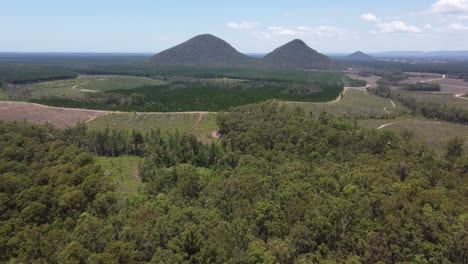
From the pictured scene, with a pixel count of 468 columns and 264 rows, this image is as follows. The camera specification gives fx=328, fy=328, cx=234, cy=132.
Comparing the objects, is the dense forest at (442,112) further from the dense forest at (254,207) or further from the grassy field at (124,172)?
the grassy field at (124,172)

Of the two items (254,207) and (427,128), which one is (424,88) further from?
(254,207)

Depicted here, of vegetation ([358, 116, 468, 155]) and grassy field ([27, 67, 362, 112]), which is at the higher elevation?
grassy field ([27, 67, 362, 112])

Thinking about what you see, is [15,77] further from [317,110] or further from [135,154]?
[317,110]

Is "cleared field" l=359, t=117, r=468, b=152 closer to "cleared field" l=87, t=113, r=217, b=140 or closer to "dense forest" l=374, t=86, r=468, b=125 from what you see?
"dense forest" l=374, t=86, r=468, b=125

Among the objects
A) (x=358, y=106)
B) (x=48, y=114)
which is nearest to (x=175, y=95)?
(x=48, y=114)

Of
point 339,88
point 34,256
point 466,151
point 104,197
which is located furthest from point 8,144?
point 339,88

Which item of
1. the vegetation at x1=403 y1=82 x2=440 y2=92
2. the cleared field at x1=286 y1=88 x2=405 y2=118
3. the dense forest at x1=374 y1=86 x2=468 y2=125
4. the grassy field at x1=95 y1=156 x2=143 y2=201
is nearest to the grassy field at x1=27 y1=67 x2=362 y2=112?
the cleared field at x1=286 y1=88 x2=405 y2=118
